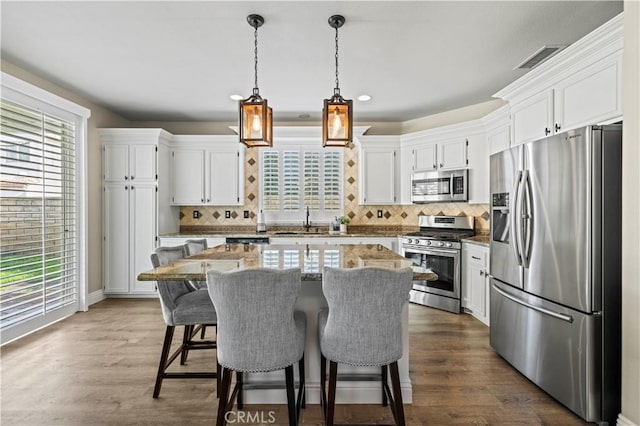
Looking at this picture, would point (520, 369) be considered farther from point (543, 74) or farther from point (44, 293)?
point (44, 293)

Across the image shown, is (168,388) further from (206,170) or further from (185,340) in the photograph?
(206,170)

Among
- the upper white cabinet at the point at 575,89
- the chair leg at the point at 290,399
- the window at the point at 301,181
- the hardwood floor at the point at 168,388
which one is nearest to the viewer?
the chair leg at the point at 290,399

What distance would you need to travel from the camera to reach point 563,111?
106 inches

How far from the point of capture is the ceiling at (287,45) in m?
2.45

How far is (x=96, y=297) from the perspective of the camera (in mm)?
4598

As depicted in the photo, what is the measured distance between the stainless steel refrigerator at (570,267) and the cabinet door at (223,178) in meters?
3.70

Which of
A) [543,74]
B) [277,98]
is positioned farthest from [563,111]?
[277,98]

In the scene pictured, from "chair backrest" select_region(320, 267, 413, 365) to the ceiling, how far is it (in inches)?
73.1

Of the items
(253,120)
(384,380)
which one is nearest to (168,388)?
(384,380)

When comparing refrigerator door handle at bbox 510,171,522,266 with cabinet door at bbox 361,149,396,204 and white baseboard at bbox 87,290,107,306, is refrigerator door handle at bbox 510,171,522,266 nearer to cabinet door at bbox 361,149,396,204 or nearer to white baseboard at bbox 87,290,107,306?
cabinet door at bbox 361,149,396,204

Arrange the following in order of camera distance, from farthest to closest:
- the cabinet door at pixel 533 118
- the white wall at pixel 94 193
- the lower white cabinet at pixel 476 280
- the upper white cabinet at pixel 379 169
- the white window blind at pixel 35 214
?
the upper white cabinet at pixel 379 169 < the white wall at pixel 94 193 < the lower white cabinet at pixel 476 280 < the white window blind at pixel 35 214 < the cabinet door at pixel 533 118

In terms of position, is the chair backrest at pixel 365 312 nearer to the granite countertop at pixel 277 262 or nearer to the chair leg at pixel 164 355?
the granite countertop at pixel 277 262

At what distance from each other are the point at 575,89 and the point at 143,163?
4.79m

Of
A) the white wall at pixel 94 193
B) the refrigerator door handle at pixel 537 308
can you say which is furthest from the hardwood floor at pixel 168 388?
the white wall at pixel 94 193
